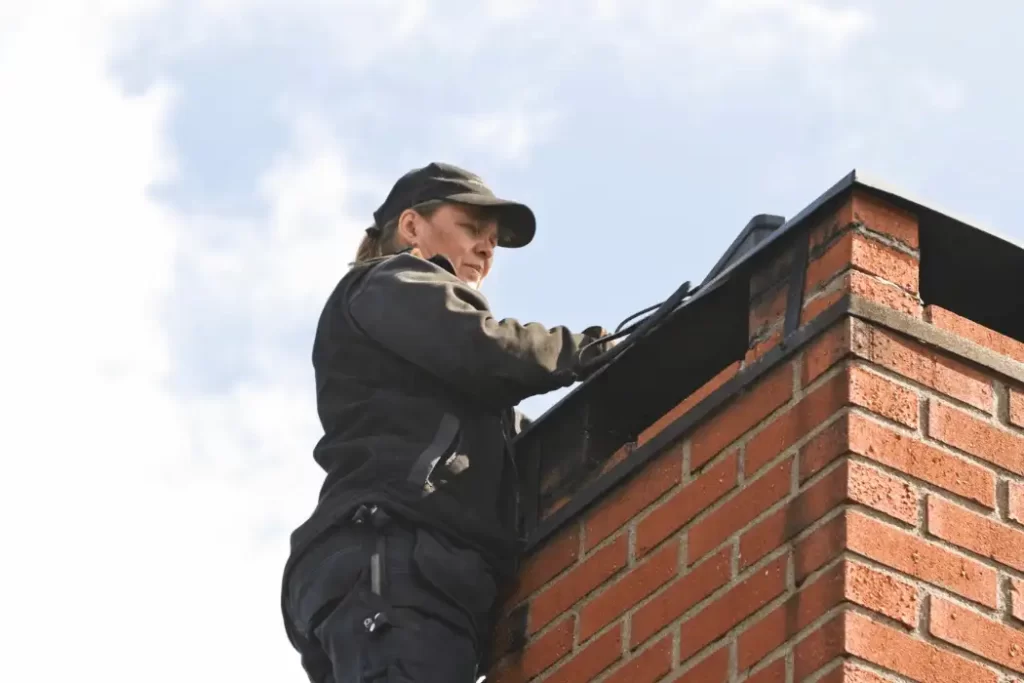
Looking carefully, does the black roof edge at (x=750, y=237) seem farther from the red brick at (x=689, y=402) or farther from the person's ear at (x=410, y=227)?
the person's ear at (x=410, y=227)

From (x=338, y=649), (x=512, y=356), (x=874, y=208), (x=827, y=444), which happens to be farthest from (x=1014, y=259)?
(x=338, y=649)

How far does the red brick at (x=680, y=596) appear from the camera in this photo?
4758 mm

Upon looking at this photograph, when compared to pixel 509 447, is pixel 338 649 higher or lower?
lower

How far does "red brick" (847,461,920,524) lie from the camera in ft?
14.8

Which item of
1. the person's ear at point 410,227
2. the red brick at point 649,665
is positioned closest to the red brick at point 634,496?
the red brick at point 649,665

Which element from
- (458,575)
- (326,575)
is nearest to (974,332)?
(458,575)

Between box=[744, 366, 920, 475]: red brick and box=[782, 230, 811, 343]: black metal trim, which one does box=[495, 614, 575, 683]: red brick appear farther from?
box=[782, 230, 811, 343]: black metal trim

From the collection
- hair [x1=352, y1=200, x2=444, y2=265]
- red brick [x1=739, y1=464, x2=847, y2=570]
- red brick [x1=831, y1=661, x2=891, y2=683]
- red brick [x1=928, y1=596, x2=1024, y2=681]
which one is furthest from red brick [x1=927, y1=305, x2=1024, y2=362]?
hair [x1=352, y1=200, x2=444, y2=265]

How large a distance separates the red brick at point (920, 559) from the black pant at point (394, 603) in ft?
3.80

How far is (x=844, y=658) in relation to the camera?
14.0 feet

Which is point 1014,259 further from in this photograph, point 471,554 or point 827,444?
point 471,554

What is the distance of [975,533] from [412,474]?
1.39 m

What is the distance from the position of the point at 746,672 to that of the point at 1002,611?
51 cm

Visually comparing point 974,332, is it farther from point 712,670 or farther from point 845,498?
point 712,670
